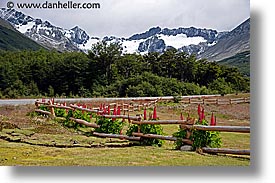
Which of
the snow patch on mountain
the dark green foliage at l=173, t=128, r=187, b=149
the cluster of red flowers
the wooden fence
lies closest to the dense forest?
the snow patch on mountain

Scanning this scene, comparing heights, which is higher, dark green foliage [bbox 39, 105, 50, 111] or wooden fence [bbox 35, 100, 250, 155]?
dark green foliage [bbox 39, 105, 50, 111]

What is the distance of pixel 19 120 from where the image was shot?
6.73 m

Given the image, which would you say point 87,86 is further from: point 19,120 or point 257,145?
point 257,145

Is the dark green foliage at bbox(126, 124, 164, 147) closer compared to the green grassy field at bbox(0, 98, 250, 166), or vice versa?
the green grassy field at bbox(0, 98, 250, 166)

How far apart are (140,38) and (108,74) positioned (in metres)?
0.62

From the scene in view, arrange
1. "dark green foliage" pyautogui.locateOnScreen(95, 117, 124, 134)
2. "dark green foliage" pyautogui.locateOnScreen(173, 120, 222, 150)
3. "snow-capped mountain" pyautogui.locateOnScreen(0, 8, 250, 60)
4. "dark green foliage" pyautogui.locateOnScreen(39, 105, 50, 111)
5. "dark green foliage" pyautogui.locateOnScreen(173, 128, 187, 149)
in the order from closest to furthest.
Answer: "dark green foliage" pyautogui.locateOnScreen(173, 120, 222, 150) < "dark green foliage" pyautogui.locateOnScreen(173, 128, 187, 149) < "snow-capped mountain" pyautogui.locateOnScreen(0, 8, 250, 60) < "dark green foliage" pyautogui.locateOnScreen(39, 105, 50, 111) < "dark green foliage" pyautogui.locateOnScreen(95, 117, 124, 134)

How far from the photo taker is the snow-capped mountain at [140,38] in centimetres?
628

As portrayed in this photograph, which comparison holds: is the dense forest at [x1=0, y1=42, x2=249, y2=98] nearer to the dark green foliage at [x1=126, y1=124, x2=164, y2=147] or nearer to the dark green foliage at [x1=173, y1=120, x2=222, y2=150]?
the dark green foliage at [x1=126, y1=124, x2=164, y2=147]

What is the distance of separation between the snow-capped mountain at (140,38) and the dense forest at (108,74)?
9 centimetres

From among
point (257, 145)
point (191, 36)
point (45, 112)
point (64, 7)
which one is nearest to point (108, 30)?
point (64, 7)

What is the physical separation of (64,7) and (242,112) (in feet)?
8.23

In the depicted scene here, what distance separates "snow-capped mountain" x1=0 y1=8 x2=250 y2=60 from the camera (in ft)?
20.6

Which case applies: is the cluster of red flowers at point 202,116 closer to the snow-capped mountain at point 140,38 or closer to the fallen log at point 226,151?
the fallen log at point 226,151

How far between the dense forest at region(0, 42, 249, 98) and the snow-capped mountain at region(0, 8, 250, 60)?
9cm
